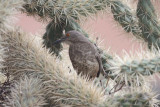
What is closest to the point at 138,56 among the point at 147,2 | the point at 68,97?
the point at 68,97

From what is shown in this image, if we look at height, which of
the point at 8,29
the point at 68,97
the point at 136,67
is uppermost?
the point at 8,29

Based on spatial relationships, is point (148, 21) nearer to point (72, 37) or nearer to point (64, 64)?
point (72, 37)

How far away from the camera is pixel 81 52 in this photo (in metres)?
3.20

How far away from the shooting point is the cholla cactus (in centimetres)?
235

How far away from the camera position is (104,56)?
339cm

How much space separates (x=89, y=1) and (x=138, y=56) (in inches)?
43.4

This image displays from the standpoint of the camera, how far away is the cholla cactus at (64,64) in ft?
7.71

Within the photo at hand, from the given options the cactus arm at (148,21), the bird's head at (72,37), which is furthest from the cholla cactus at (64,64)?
the bird's head at (72,37)

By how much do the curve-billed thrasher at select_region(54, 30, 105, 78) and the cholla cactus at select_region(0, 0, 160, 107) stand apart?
16 centimetres

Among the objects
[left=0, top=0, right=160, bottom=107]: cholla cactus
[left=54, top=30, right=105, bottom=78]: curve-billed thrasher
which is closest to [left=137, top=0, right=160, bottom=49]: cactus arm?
[left=0, top=0, right=160, bottom=107]: cholla cactus

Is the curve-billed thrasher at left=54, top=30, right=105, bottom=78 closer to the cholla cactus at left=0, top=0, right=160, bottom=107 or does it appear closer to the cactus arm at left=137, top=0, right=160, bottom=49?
the cholla cactus at left=0, top=0, right=160, bottom=107

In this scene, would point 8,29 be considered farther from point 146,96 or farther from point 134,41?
point 134,41

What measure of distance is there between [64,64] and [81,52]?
0.94 feet

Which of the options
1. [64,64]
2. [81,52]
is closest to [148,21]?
[81,52]
